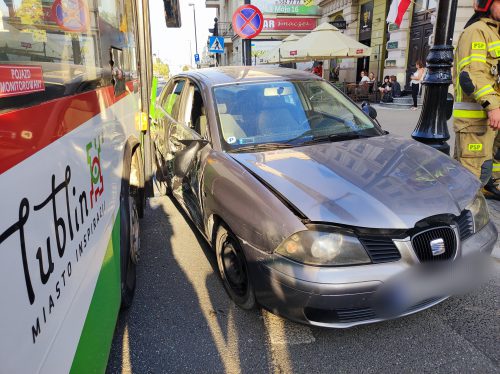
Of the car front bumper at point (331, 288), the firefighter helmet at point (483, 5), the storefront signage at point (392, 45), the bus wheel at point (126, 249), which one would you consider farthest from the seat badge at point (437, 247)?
the storefront signage at point (392, 45)

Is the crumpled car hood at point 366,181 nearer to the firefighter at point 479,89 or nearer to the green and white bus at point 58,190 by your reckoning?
the green and white bus at point 58,190

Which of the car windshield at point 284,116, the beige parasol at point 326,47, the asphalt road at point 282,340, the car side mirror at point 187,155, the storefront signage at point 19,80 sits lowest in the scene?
the asphalt road at point 282,340

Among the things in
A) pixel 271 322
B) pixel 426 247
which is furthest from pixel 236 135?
pixel 426 247

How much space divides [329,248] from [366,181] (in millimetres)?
564

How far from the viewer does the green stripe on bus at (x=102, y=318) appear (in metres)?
1.51

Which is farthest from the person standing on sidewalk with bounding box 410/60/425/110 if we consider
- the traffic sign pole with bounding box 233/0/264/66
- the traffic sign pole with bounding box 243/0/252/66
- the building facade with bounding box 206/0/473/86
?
the traffic sign pole with bounding box 233/0/264/66

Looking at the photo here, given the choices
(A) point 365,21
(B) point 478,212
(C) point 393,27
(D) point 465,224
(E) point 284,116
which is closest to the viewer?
(D) point 465,224

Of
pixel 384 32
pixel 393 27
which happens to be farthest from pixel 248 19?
pixel 384 32

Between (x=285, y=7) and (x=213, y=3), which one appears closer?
(x=285, y=7)

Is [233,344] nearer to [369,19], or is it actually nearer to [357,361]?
[357,361]

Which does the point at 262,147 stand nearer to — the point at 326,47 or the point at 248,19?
the point at 248,19

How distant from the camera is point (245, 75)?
378cm

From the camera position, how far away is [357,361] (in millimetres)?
2277

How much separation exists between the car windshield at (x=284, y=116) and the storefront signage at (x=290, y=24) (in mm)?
32935
